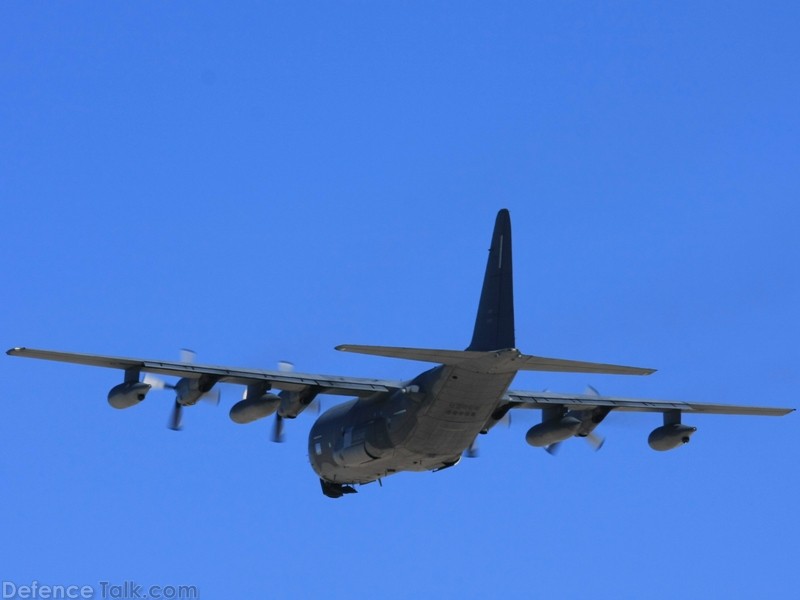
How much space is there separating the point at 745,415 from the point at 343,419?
13.0 meters

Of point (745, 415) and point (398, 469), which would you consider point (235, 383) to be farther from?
point (745, 415)

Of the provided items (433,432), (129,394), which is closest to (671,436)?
(433,432)

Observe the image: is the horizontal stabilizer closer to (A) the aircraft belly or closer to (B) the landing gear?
(A) the aircraft belly

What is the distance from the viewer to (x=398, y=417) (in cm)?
4150

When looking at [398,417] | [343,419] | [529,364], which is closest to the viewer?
[529,364]

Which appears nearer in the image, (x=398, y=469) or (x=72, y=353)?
(x=72, y=353)

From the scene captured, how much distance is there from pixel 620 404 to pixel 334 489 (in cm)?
935

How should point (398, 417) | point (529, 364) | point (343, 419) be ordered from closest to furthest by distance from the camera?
point (529, 364) < point (398, 417) < point (343, 419)

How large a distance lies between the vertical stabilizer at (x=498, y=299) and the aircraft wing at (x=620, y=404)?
18.8ft

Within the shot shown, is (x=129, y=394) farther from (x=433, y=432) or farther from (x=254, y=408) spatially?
(x=433, y=432)

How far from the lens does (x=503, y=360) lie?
38.1 metres

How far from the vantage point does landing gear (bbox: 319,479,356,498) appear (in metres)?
46.3

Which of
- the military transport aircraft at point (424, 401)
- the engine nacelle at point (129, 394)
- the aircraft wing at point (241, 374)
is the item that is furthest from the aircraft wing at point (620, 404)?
the engine nacelle at point (129, 394)

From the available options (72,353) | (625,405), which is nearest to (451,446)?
(625,405)
